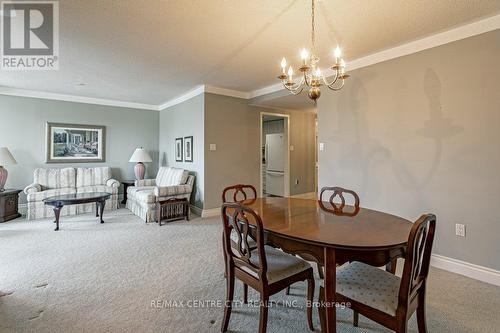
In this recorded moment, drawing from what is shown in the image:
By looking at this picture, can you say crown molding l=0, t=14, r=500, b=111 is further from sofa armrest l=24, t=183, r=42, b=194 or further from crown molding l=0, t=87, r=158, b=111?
sofa armrest l=24, t=183, r=42, b=194

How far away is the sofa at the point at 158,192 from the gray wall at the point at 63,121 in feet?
3.81

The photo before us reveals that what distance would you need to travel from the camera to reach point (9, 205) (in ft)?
14.2

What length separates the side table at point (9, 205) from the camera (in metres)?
4.20

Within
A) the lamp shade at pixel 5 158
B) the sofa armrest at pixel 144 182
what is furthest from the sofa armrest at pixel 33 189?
the sofa armrest at pixel 144 182

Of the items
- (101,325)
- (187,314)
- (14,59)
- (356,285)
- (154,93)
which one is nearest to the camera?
(356,285)

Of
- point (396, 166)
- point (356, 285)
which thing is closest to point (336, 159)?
point (396, 166)

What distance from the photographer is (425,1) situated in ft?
6.68

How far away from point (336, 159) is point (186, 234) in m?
2.45

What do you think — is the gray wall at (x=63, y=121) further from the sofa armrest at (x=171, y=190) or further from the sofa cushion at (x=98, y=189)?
the sofa armrest at (x=171, y=190)

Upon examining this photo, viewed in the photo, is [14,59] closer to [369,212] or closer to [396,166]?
[369,212]

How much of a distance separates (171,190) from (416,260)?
3811mm

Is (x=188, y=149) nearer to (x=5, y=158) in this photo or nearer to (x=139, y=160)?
(x=139, y=160)

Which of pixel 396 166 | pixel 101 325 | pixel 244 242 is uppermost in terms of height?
pixel 396 166

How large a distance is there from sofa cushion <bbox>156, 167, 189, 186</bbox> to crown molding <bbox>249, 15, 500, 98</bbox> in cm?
311
